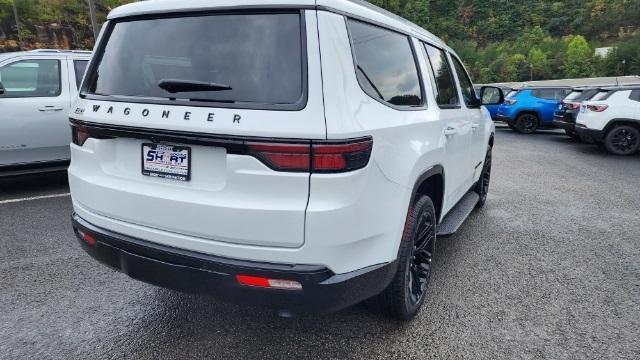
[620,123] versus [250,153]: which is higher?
[250,153]

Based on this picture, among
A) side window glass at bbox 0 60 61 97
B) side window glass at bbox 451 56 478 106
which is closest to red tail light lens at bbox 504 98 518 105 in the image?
side window glass at bbox 451 56 478 106

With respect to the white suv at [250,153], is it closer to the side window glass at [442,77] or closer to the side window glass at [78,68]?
the side window glass at [442,77]

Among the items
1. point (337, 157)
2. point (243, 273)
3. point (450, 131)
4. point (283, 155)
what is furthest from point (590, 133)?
point (243, 273)

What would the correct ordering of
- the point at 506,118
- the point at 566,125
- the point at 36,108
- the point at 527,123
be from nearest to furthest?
the point at 36,108 < the point at 566,125 < the point at 527,123 < the point at 506,118

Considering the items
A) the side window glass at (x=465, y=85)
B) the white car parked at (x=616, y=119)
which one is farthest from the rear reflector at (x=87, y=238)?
the white car parked at (x=616, y=119)

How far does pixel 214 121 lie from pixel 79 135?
3.29ft

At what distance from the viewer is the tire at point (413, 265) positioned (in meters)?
2.37

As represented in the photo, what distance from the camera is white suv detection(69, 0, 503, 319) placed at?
1.78 metres

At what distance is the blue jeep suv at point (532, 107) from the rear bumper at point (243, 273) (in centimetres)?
1341

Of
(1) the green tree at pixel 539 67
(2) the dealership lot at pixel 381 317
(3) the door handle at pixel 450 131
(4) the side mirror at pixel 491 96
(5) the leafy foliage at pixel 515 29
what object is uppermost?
(5) the leafy foliage at pixel 515 29

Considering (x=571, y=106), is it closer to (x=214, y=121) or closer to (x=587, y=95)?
(x=587, y=95)

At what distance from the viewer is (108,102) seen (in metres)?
2.17

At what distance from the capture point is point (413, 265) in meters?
2.71

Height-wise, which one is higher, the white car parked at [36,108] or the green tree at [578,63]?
the green tree at [578,63]
